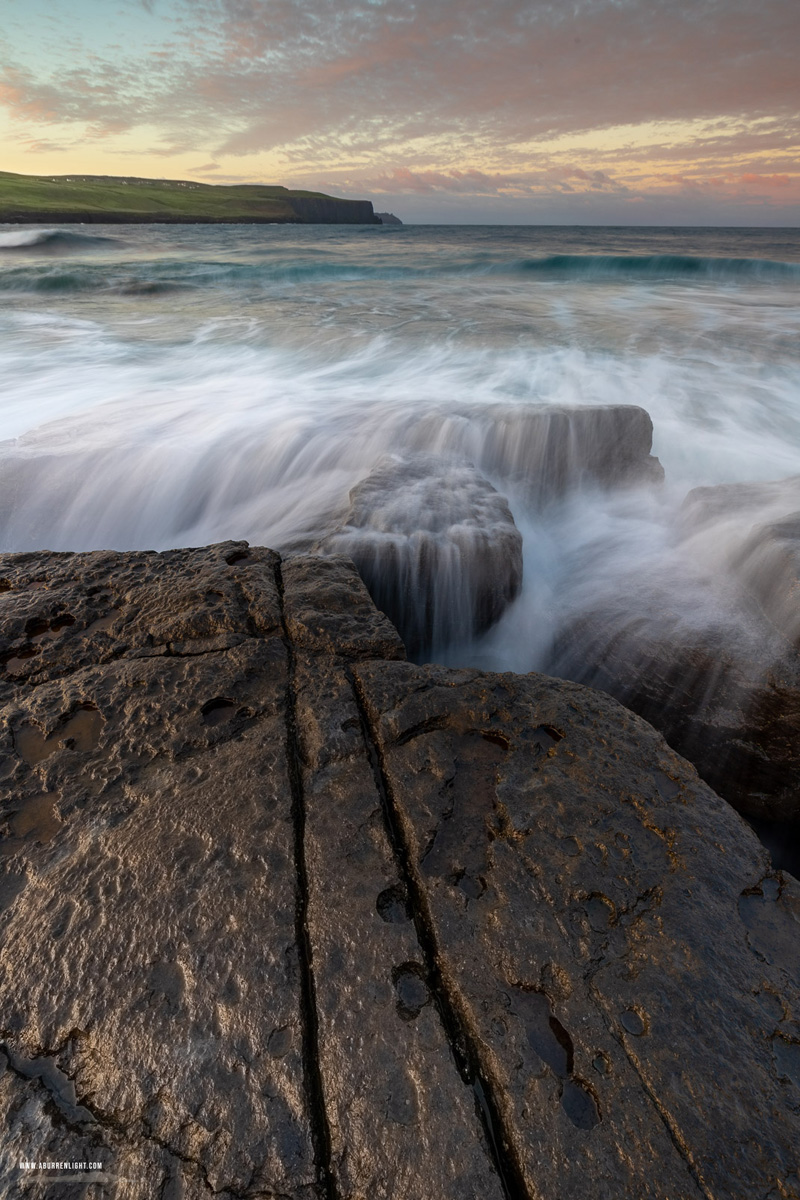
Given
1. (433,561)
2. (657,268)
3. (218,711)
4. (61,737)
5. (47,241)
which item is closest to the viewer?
(61,737)

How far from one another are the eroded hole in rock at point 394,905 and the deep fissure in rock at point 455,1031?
2cm

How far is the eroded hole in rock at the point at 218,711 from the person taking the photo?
7.31ft

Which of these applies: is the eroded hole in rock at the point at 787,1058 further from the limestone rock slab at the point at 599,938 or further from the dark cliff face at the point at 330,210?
the dark cliff face at the point at 330,210

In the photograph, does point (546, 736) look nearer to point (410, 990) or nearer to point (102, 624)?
point (410, 990)

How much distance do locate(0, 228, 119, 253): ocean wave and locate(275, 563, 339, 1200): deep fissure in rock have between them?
3349cm

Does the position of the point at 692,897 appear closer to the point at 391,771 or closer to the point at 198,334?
the point at 391,771

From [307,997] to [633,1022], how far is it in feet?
2.54

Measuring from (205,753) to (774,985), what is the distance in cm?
176

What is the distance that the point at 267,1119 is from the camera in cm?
129

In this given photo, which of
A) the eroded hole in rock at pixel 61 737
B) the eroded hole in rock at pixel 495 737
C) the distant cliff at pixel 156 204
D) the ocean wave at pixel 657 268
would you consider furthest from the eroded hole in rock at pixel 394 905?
the distant cliff at pixel 156 204

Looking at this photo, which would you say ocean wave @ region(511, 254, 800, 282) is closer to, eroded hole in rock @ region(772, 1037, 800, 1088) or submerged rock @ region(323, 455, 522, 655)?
submerged rock @ region(323, 455, 522, 655)

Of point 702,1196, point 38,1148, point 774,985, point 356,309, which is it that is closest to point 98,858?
point 38,1148

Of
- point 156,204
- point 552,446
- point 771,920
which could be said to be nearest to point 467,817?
point 771,920

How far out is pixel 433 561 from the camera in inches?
149
